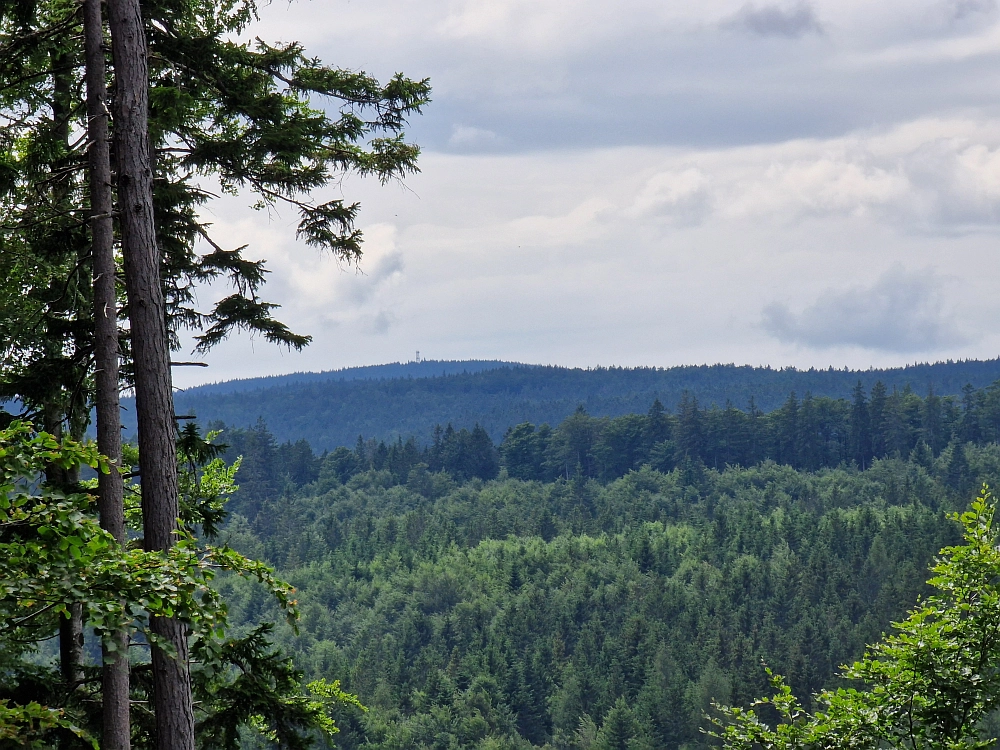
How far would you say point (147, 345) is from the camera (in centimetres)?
832

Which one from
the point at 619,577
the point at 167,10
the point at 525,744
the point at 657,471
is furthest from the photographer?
the point at 657,471

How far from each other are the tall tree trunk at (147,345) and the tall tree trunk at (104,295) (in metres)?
0.23

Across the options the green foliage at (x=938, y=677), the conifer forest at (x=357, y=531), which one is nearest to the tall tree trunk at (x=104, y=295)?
the conifer forest at (x=357, y=531)

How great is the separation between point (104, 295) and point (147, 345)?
28.0 inches

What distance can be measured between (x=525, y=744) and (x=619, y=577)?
26568 millimetres

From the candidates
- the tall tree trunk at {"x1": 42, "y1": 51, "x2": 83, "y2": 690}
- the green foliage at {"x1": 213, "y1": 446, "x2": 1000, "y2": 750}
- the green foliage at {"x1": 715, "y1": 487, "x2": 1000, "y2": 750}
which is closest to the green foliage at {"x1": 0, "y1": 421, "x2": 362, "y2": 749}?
the tall tree trunk at {"x1": 42, "y1": 51, "x2": 83, "y2": 690}

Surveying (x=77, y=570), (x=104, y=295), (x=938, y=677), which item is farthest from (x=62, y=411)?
(x=938, y=677)

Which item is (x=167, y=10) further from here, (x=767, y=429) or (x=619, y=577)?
(x=767, y=429)

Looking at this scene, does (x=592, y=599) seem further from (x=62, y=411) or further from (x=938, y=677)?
(x=62, y=411)

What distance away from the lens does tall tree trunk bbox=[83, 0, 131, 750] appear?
8.51m

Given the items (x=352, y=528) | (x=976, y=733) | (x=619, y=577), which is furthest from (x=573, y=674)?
(x=976, y=733)

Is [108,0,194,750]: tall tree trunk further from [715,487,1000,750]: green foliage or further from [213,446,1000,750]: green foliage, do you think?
[213,446,1000,750]: green foliage

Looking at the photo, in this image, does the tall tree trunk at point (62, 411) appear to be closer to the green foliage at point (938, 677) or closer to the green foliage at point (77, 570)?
the green foliage at point (77, 570)

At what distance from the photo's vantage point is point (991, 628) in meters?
10.8
